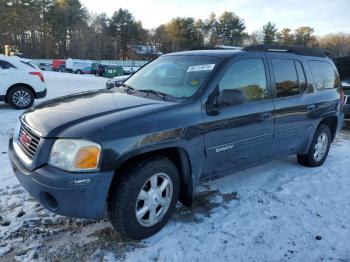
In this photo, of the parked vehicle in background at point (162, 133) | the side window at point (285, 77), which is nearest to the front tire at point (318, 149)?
the parked vehicle in background at point (162, 133)

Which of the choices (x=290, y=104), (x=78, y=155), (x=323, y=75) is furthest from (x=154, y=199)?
(x=323, y=75)

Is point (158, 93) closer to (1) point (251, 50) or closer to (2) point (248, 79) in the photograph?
(2) point (248, 79)

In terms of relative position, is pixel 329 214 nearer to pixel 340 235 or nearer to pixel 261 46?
pixel 340 235

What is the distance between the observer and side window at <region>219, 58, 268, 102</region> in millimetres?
3585

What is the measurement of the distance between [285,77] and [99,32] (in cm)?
7407

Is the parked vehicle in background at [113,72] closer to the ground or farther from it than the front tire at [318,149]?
closer to the ground

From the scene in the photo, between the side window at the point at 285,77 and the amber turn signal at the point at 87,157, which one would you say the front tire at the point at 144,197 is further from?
the side window at the point at 285,77

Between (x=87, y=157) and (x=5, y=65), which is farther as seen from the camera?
(x=5, y=65)

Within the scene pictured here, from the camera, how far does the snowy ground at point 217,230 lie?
2916 millimetres

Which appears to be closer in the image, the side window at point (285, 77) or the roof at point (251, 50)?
the roof at point (251, 50)

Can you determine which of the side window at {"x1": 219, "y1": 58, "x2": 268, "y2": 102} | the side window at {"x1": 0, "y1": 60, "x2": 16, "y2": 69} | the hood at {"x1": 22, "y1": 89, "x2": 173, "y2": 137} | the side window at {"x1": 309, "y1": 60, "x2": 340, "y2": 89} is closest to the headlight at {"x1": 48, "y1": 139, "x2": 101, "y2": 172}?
the hood at {"x1": 22, "y1": 89, "x2": 173, "y2": 137}

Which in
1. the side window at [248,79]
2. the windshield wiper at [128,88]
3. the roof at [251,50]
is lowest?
the windshield wiper at [128,88]

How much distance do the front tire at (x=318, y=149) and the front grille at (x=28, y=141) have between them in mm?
4029

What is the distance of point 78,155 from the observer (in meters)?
2.59
